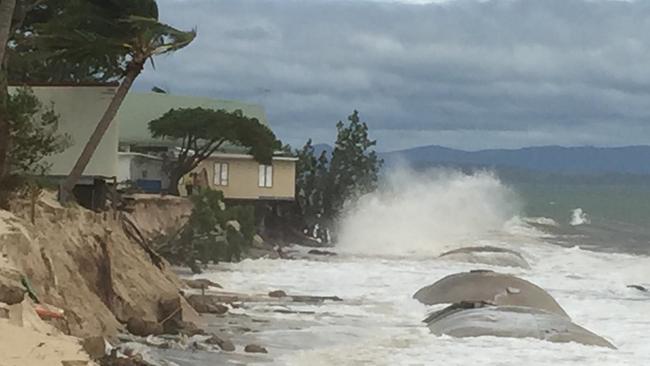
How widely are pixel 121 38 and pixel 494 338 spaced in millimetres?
11501

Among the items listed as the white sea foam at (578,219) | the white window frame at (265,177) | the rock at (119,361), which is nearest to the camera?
the rock at (119,361)

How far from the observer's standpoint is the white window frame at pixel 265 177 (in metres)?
52.5

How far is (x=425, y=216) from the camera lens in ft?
220

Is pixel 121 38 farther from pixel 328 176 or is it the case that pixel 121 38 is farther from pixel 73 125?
pixel 328 176

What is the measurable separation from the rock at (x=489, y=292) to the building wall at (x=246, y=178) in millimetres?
22808

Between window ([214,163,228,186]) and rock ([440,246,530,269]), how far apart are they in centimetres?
1003

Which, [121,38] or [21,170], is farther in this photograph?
[121,38]

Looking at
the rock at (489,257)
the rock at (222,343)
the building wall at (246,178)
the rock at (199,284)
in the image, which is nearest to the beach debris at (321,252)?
the building wall at (246,178)

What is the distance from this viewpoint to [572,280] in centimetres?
Result: 3981

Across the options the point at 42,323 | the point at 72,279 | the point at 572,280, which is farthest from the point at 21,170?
the point at 572,280

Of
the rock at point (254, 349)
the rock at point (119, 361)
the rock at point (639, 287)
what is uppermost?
the rock at point (119, 361)

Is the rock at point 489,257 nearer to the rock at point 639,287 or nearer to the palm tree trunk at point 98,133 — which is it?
the rock at point 639,287

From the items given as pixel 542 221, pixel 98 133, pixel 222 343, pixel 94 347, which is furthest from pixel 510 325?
pixel 542 221

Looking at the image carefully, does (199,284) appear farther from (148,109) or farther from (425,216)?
(425,216)
